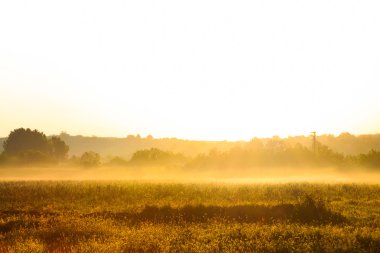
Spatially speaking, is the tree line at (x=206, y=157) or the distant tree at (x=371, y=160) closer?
the distant tree at (x=371, y=160)

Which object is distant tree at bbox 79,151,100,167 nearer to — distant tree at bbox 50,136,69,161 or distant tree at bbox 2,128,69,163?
distant tree at bbox 2,128,69,163

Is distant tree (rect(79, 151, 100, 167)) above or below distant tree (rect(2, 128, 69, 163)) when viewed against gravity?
below

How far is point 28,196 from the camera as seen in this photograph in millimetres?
45000

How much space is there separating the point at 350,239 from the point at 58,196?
99.0 ft

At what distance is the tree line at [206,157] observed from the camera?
299 ft

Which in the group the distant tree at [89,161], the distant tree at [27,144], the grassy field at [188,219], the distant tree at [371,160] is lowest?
the grassy field at [188,219]

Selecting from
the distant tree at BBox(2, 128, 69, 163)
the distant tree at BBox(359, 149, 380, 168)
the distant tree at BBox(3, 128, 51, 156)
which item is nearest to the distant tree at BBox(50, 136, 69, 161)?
the distant tree at BBox(2, 128, 69, 163)

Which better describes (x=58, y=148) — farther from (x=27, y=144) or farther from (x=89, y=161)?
(x=89, y=161)

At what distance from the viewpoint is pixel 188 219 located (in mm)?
32062

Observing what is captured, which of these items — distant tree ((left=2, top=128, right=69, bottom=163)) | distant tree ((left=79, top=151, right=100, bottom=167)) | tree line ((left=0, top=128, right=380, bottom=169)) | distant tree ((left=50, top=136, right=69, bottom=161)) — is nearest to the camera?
tree line ((left=0, top=128, right=380, bottom=169))

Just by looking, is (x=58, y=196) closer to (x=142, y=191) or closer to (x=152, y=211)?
(x=142, y=191)

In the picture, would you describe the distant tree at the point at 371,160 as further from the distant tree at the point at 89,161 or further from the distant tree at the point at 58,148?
the distant tree at the point at 58,148

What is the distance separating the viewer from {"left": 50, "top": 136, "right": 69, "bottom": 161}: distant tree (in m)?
127

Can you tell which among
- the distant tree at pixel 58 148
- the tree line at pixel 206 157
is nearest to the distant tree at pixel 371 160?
the tree line at pixel 206 157
